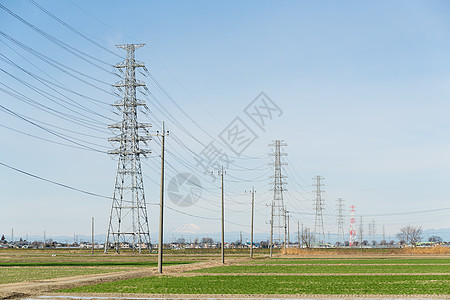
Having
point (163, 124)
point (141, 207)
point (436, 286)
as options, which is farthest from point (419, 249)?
point (436, 286)

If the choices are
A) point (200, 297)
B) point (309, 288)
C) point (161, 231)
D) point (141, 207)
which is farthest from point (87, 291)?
point (141, 207)

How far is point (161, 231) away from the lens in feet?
152

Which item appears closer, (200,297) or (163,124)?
(200,297)

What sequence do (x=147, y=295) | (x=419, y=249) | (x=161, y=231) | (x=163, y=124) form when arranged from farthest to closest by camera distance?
1. (x=419, y=249)
2. (x=163, y=124)
3. (x=161, y=231)
4. (x=147, y=295)

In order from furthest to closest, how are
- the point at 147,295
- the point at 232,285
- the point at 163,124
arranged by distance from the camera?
the point at 163,124, the point at 232,285, the point at 147,295

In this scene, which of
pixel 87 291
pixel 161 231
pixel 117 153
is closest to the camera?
pixel 87 291

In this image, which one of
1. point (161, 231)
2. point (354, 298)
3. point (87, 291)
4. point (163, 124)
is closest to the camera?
point (354, 298)

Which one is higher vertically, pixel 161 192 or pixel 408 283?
pixel 161 192

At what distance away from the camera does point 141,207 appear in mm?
91500

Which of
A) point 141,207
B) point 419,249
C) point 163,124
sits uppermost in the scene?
point 163,124

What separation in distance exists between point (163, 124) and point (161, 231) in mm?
10651

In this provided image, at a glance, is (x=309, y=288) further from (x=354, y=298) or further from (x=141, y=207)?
(x=141, y=207)

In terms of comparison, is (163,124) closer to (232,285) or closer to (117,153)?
(232,285)

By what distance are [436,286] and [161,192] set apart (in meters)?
24.9
